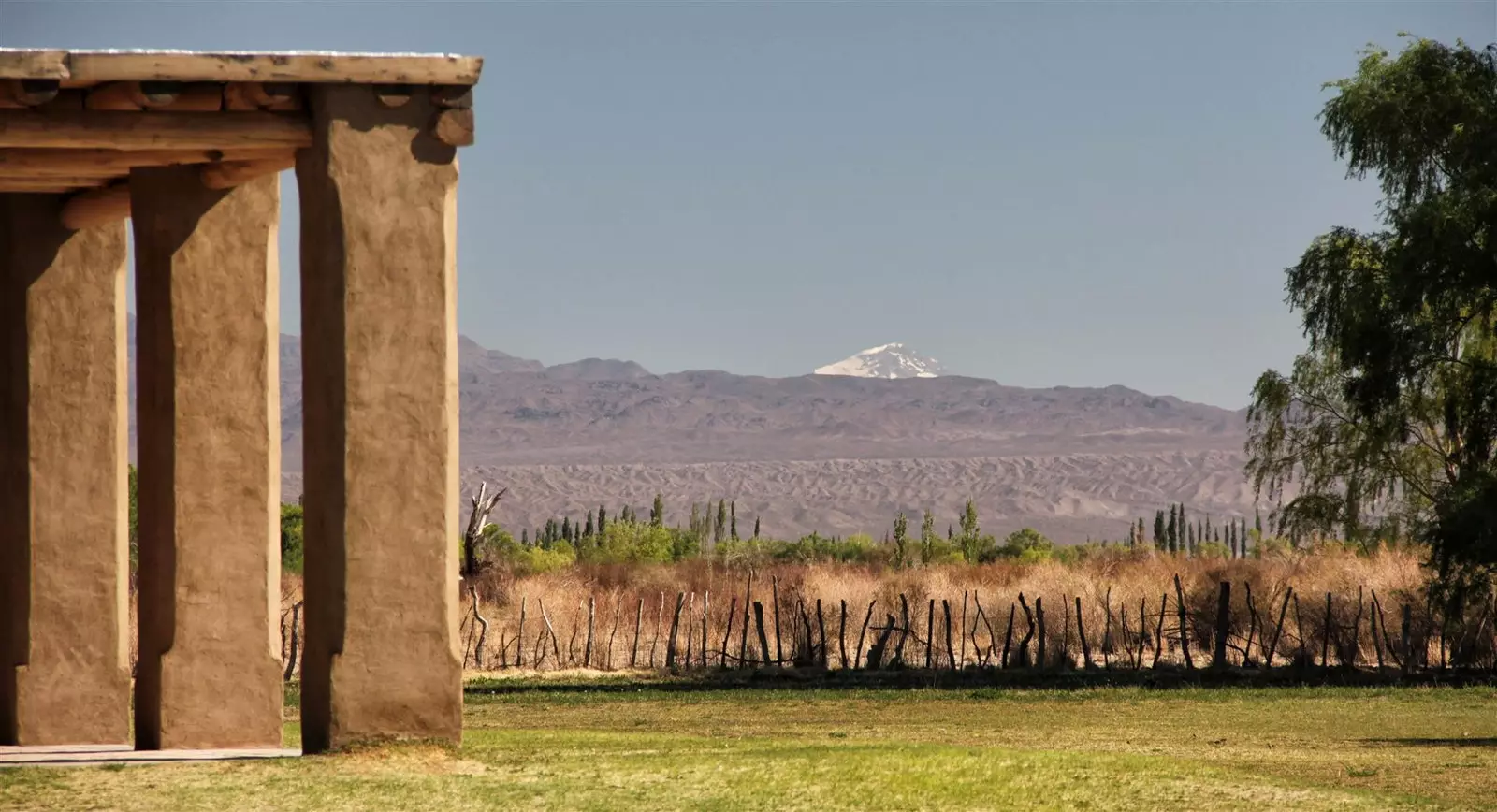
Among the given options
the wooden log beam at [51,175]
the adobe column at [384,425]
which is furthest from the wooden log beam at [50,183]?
the adobe column at [384,425]

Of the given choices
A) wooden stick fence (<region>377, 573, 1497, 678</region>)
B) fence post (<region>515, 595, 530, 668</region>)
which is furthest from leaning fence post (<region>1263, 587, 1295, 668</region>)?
fence post (<region>515, 595, 530, 668</region>)

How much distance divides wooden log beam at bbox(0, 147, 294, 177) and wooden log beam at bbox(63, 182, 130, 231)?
0.96m

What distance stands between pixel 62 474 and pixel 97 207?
229 cm

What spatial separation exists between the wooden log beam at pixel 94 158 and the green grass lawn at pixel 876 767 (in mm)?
4459

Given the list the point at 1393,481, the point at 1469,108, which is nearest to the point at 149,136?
the point at 1469,108

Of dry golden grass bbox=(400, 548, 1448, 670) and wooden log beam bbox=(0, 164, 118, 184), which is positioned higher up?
wooden log beam bbox=(0, 164, 118, 184)

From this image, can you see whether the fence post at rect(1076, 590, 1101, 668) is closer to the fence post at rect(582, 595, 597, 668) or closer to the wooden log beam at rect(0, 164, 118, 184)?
the fence post at rect(582, 595, 597, 668)

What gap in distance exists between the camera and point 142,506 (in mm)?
16359

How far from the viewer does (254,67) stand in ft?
45.4

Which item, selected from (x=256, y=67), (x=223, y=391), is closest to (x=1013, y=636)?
(x=223, y=391)

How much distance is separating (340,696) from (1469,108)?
2428cm

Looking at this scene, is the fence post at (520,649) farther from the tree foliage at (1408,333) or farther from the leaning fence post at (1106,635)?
the tree foliage at (1408,333)

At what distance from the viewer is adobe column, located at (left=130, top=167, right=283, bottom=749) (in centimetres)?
1580

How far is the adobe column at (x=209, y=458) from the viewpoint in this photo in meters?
15.8
